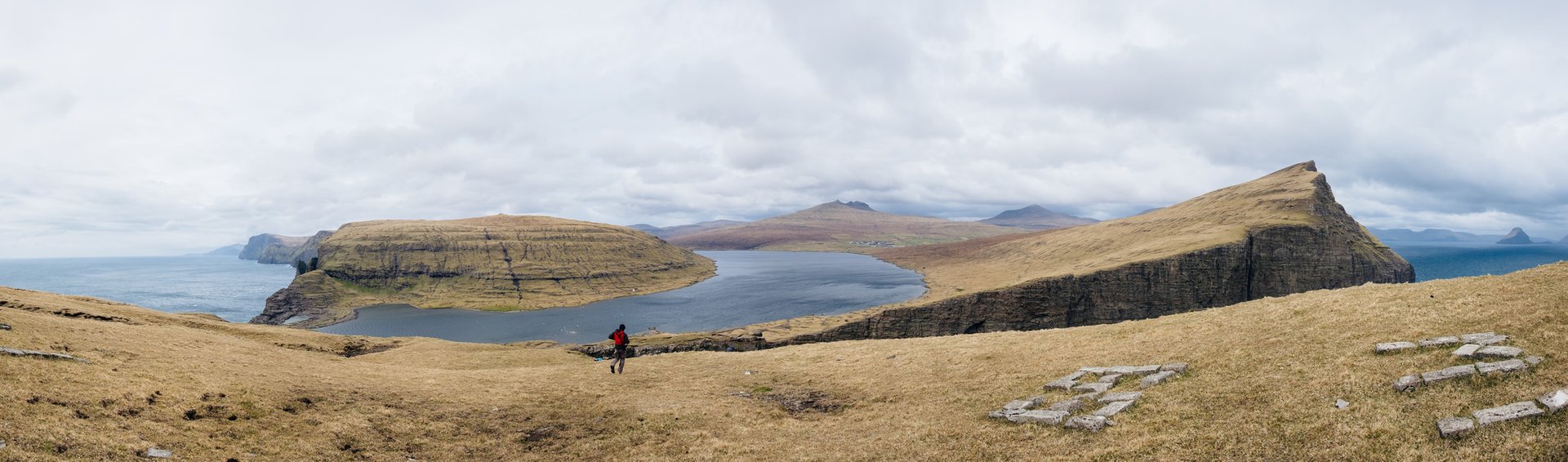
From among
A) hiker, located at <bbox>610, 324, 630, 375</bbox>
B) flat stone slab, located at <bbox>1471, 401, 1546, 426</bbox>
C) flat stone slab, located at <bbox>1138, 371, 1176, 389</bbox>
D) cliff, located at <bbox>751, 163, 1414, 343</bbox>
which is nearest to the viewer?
flat stone slab, located at <bbox>1471, 401, 1546, 426</bbox>

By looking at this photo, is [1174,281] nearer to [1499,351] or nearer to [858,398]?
[1499,351]

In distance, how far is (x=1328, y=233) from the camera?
134000 mm

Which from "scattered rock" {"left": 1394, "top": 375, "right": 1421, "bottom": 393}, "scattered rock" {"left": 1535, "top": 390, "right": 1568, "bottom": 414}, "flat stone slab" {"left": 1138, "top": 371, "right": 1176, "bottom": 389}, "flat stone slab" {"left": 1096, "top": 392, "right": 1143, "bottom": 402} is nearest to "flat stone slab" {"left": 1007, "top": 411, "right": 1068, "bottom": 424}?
"flat stone slab" {"left": 1096, "top": 392, "right": 1143, "bottom": 402}

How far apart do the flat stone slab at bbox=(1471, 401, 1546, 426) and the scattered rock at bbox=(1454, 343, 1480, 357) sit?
431cm

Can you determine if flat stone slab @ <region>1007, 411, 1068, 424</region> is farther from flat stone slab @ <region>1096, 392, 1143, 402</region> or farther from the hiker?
the hiker

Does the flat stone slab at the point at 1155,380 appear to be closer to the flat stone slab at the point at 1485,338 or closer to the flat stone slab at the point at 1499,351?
the flat stone slab at the point at 1499,351

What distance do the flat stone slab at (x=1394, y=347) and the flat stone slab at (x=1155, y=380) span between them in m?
5.87

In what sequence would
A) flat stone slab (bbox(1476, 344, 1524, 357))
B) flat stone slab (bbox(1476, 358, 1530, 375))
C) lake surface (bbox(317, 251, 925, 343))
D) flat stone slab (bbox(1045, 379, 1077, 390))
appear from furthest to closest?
lake surface (bbox(317, 251, 925, 343)) < flat stone slab (bbox(1045, 379, 1077, 390)) < flat stone slab (bbox(1476, 344, 1524, 357)) < flat stone slab (bbox(1476, 358, 1530, 375))

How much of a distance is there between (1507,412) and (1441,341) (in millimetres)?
7222

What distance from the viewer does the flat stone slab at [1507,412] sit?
12523mm

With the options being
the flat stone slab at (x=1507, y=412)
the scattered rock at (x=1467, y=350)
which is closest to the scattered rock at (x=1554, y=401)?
the flat stone slab at (x=1507, y=412)

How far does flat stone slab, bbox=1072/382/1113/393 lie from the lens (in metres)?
21.2

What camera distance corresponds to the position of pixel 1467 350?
54.7 ft

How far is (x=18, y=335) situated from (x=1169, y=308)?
15319 centimetres
